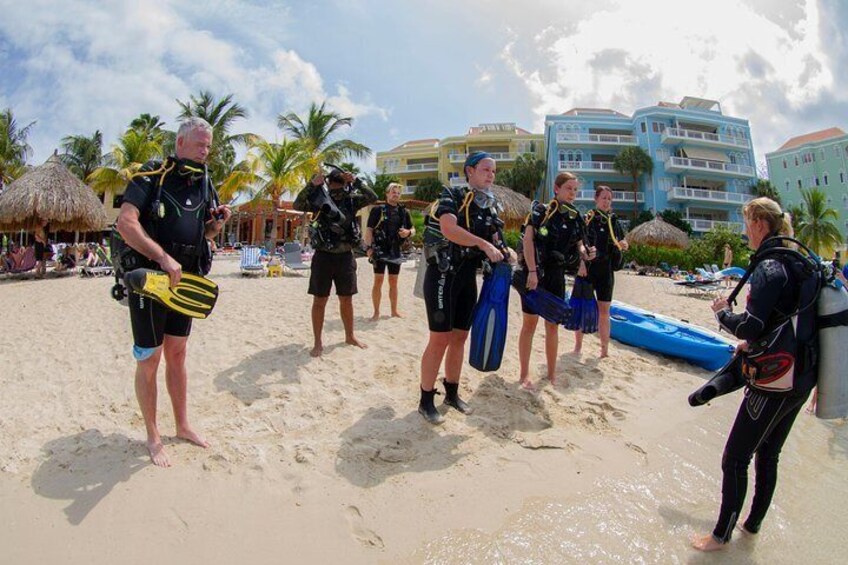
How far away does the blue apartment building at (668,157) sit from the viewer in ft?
145

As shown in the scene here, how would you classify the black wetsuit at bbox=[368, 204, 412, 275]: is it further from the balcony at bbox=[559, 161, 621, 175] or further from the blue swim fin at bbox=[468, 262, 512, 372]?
the balcony at bbox=[559, 161, 621, 175]

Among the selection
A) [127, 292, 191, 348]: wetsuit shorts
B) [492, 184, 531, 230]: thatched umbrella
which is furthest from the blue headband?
[492, 184, 531, 230]: thatched umbrella

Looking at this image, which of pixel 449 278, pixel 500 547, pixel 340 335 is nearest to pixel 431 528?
pixel 500 547

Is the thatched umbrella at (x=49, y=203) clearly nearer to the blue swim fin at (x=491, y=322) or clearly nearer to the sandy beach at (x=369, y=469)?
the sandy beach at (x=369, y=469)

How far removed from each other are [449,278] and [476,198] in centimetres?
65

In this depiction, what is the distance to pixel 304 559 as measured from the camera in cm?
198

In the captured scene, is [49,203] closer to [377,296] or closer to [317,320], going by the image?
[377,296]

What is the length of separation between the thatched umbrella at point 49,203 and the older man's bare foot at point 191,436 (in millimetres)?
14590

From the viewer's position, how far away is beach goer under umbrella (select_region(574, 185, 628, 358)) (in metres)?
5.09

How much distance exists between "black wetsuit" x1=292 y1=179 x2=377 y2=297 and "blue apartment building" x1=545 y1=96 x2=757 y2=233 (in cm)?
4233

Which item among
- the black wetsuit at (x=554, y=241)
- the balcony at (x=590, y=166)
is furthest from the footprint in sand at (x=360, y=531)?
the balcony at (x=590, y=166)

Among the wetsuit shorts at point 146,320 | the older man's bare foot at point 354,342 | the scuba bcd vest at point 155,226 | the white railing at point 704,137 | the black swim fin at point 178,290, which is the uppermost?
A: the white railing at point 704,137

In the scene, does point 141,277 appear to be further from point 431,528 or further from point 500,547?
point 500,547

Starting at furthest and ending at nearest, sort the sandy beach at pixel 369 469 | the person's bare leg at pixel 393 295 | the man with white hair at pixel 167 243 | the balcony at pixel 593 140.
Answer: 1. the balcony at pixel 593 140
2. the person's bare leg at pixel 393 295
3. the man with white hair at pixel 167 243
4. the sandy beach at pixel 369 469
